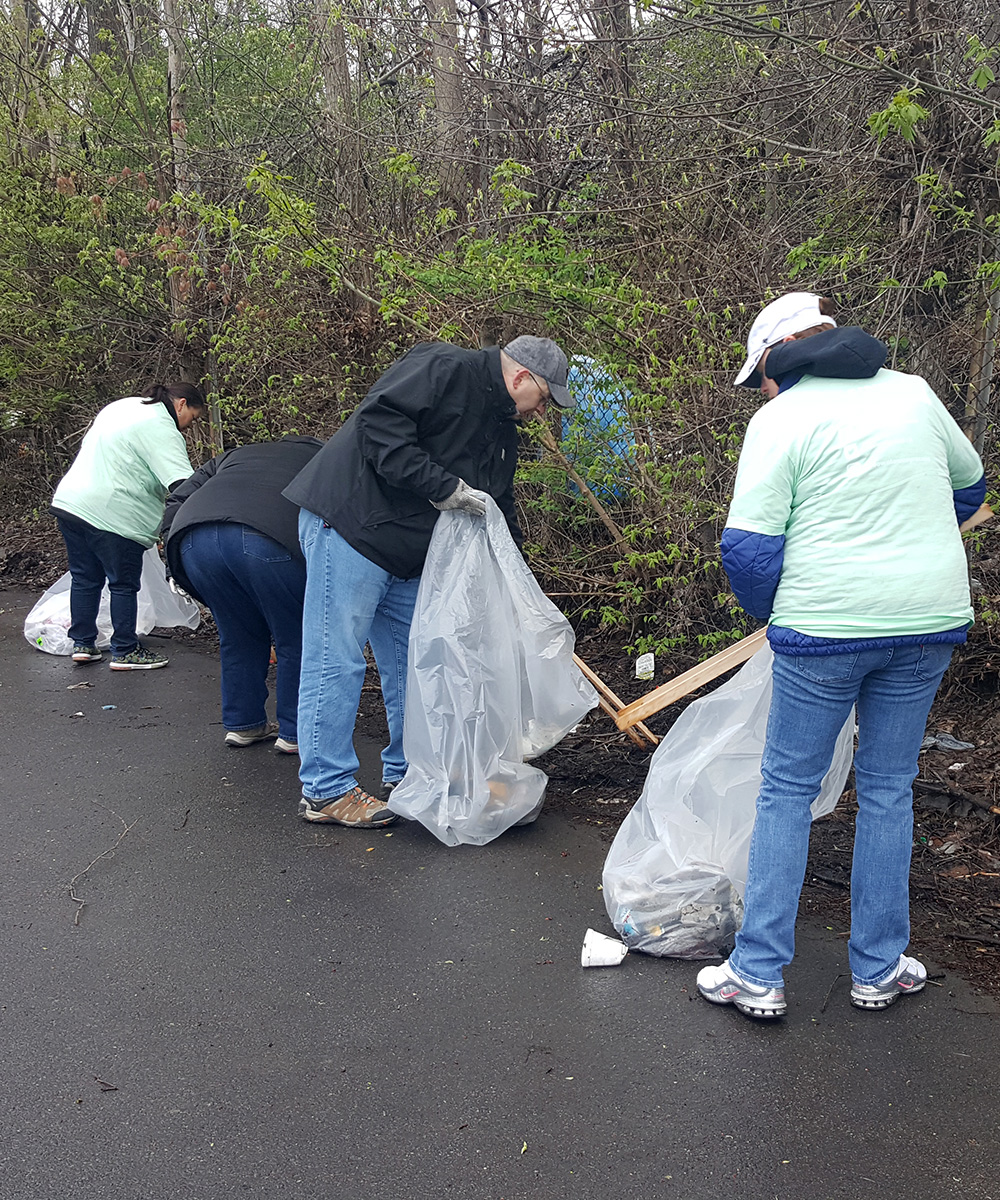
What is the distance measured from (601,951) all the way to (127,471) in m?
4.21

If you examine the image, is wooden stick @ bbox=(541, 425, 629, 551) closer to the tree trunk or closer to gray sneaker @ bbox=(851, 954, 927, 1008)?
the tree trunk

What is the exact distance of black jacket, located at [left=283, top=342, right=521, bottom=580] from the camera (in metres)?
3.58

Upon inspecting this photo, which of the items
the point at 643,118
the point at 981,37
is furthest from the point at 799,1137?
the point at 643,118

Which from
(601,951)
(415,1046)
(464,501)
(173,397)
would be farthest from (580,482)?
(415,1046)

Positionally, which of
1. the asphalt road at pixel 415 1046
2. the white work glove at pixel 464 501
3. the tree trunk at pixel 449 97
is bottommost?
the asphalt road at pixel 415 1046

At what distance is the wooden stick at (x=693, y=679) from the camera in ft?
11.2

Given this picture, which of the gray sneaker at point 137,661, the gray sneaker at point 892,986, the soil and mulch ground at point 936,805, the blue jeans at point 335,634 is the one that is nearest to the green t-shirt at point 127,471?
the gray sneaker at point 137,661

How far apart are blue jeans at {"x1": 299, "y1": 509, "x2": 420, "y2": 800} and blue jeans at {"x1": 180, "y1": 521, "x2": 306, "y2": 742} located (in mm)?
384

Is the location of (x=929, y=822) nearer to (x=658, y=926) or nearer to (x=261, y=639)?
(x=658, y=926)

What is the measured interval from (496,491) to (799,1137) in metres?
2.34

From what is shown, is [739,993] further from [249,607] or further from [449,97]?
[449,97]

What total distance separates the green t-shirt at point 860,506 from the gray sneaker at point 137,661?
461 centimetres

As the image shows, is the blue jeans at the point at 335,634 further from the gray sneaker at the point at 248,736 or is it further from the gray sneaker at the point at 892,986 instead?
the gray sneaker at the point at 892,986

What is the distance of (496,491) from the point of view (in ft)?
12.7
